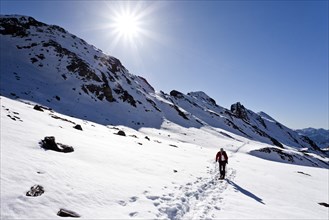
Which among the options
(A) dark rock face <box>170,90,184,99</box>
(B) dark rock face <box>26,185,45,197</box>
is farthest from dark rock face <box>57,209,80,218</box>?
(A) dark rock face <box>170,90,184,99</box>

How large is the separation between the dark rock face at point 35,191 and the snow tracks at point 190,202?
435 cm

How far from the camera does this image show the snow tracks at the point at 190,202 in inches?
396

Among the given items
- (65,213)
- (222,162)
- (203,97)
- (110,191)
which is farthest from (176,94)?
(65,213)

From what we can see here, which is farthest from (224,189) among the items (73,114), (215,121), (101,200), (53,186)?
(215,121)

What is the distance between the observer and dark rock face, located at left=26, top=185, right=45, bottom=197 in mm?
8270

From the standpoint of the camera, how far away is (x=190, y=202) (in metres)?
11.8

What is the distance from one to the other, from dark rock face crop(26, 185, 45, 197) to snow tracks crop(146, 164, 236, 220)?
4.35 metres

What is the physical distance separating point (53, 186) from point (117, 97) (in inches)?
2593

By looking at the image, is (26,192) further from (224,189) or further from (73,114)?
(73,114)

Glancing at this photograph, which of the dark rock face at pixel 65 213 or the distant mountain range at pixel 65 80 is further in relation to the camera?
the distant mountain range at pixel 65 80

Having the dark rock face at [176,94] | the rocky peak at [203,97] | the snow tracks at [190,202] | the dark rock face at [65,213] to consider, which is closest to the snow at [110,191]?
the snow tracks at [190,202]

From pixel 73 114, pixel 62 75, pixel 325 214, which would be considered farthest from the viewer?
pixel 62 75

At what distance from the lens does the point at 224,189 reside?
53.4 feet

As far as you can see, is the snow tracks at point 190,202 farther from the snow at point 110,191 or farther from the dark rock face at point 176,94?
the dark rock face at point 176,94
